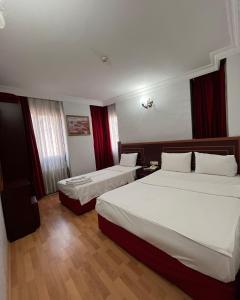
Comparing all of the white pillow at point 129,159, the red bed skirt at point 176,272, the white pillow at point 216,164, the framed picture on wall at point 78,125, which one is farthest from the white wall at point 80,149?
the white pillow at point 216,164

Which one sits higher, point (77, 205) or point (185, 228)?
point (185, 228)

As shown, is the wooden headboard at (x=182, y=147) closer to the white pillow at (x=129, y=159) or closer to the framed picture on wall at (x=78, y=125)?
the white pillow at (x=129, y=159)

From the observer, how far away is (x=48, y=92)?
3584 mm

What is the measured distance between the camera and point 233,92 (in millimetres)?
2428

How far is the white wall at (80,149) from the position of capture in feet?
13.5

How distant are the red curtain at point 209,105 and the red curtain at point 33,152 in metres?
3.55

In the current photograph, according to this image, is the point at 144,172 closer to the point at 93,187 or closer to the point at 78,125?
the point at 93,187

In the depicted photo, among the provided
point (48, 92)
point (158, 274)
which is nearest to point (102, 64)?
point (48, 92)

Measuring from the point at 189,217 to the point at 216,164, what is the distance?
1.46m

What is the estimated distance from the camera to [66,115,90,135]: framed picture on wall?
13.5ft

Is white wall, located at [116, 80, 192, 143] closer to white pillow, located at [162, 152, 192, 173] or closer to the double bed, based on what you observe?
white pillow, located at [162, 152, 192, 173]

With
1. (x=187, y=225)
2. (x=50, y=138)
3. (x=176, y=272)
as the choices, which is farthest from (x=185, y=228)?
(x=50, y=138)

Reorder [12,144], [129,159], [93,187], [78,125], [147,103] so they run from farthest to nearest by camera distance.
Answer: [78,125] < [129,159] < [147,103] < [93,187] < [12,144]

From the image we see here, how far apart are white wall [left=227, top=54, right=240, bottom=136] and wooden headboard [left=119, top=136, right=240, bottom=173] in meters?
0.21
